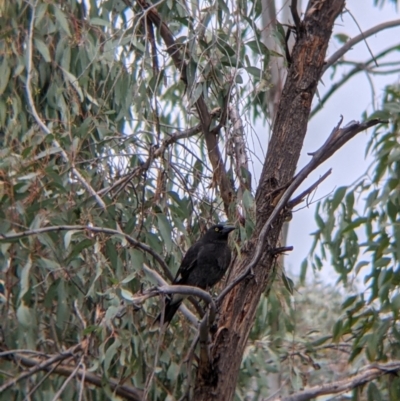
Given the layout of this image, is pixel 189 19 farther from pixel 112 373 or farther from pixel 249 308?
pixel 112 373

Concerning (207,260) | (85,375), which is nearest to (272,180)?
(207,260)

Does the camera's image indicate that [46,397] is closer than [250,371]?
Yes

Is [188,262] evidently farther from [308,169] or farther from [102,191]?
[308,169]

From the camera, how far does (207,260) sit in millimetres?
3889

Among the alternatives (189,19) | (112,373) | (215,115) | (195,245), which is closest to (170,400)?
(112,373)

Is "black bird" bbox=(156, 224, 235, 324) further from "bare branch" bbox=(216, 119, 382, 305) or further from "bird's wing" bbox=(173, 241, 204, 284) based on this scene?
"bare branch" bbox=(216, 119, 382, 305)

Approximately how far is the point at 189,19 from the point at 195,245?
3.54 feet

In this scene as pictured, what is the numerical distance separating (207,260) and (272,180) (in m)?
0.87

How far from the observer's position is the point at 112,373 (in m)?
3.77

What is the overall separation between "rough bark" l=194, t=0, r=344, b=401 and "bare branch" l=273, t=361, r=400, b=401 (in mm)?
328

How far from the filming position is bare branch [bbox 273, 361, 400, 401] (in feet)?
10.7

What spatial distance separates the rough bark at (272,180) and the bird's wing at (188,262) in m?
0.64

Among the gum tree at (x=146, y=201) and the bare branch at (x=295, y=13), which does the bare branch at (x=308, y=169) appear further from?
the bare branch at (x=295, y=13)

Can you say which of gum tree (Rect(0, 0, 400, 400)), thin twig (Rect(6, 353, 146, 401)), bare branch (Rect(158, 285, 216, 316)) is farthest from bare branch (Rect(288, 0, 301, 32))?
thin twig (Rect(6, 353, 146, 401))
